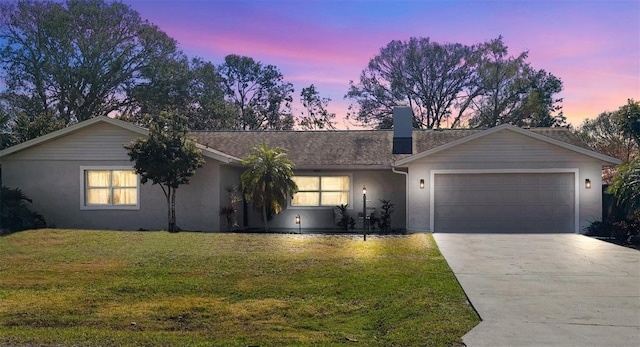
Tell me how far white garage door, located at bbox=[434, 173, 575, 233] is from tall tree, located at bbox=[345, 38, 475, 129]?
19594 millimetres

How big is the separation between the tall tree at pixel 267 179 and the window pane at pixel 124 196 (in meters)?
3.78

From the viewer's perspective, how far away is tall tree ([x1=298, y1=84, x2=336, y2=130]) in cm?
4062

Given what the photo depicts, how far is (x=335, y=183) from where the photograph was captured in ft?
60.1

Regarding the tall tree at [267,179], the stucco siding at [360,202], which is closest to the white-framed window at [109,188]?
the tall tree at [267,179]

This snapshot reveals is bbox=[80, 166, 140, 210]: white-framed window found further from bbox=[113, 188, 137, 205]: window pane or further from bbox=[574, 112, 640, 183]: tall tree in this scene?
bbox=[574, 112, 640, 183]: tall tree

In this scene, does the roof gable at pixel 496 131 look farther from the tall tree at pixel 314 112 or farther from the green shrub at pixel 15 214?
the tall tree at pixel 314 112

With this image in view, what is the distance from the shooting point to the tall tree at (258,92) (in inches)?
1578

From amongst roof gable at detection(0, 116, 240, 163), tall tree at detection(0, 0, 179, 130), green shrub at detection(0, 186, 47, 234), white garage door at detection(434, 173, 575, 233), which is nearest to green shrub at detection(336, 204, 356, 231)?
white garage door at detection(434, 173, 575, 233)

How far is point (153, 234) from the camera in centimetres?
1494

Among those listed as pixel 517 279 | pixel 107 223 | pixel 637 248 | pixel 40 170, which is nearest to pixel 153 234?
pixel 107 223

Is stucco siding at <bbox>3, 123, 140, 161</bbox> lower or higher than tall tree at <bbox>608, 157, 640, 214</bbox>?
higher

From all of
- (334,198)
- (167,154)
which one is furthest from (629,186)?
(167,154)

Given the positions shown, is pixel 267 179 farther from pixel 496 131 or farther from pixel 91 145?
pixel 496 131

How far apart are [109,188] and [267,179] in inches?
211
